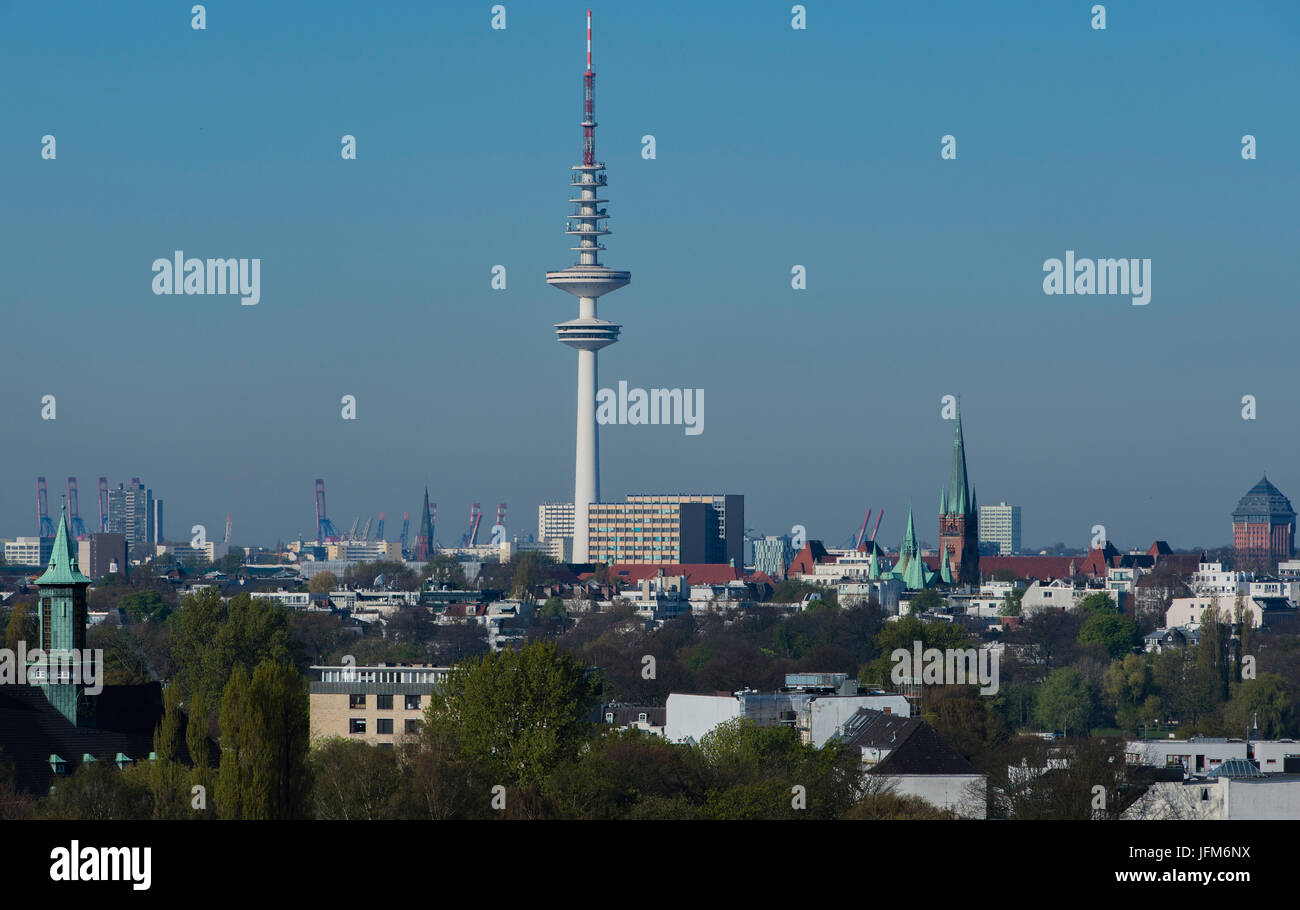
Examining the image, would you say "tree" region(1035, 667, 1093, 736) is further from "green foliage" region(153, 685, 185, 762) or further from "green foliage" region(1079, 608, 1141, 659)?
"green foliage" region(153, 685, 185, 762)

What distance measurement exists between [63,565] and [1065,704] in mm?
63433

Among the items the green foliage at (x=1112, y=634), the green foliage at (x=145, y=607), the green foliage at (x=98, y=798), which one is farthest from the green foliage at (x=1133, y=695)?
the green foliage at (x=145, y=607)

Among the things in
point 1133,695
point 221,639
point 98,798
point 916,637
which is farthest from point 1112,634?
point 98,798

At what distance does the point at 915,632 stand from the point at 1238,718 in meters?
27.9

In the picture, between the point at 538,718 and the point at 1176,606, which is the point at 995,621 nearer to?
the point at 1176,606

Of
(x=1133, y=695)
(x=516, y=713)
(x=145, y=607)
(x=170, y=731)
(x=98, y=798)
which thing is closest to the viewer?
(x=98, y=798)

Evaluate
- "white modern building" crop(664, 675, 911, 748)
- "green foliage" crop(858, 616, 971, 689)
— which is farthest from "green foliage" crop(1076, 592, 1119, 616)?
"white modern building" crop(664, 675, 911, 748)

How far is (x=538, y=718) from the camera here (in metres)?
56.8

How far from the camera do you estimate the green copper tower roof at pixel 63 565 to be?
61219 millimetres

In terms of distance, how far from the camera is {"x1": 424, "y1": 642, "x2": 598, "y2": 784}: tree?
53969mm

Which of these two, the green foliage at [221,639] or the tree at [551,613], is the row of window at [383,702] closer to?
the green foliage at [221,639]

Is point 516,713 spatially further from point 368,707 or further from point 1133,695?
point 1133,695

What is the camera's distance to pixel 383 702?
80.2 meters
